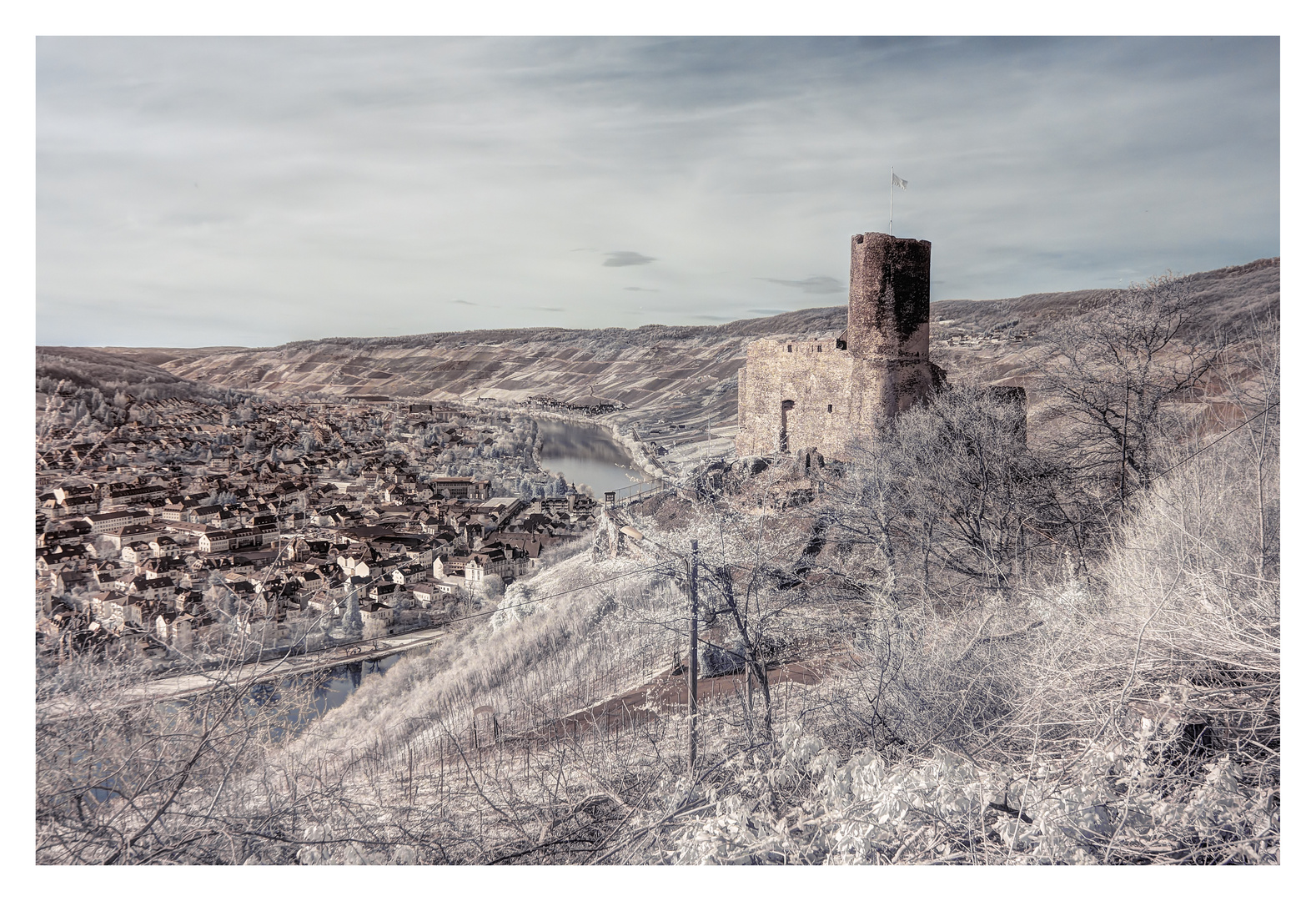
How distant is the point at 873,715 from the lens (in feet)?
18.2

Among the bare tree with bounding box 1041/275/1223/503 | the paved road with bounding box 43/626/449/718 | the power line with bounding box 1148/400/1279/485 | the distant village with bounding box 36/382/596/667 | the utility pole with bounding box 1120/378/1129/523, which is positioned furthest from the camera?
the bare tree with bounding box 1041/275/1223/503

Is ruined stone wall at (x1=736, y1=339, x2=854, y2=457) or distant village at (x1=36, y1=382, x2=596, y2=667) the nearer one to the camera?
distant village at (x1=36, y1=382, x2=596, y2=667)

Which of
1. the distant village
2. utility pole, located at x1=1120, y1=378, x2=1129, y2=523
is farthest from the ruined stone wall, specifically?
utility pole, located at x1=1120, y1=378, x2=1129, y2=523

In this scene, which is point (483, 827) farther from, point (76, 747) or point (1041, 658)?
point (1041, 658)

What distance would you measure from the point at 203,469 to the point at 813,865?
1169 cm

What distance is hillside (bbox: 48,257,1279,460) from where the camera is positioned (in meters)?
13.3

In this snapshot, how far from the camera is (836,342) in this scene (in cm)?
1495

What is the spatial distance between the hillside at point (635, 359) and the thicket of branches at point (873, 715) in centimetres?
393

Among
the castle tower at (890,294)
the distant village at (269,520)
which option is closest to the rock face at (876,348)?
the castle tower at (890,294)

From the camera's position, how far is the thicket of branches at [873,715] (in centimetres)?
418

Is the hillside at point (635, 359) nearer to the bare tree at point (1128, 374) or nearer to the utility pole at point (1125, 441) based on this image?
the bare tree at point (1128, 374)

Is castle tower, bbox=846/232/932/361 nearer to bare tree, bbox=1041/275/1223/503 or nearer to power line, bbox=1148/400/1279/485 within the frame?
bare tree, bbox=1041/275/1223/503

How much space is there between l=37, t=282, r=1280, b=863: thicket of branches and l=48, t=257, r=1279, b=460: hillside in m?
3.93

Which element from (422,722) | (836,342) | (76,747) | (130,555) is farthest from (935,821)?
(836,342)
